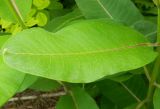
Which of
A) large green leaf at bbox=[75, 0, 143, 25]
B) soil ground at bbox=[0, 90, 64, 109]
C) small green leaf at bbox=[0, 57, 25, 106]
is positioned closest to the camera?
small green leaf at bbox=[0, 57, 25, 106]

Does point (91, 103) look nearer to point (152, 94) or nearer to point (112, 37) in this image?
point (152, 94)

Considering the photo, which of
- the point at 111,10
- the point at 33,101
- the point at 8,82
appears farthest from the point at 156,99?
the point at 33,101

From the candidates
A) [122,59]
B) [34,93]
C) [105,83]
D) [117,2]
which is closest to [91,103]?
[105,83]

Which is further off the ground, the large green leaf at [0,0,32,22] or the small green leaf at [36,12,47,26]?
the large green leaf at [0,0,32,22]

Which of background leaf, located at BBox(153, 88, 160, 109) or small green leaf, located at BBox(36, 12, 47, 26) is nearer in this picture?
background leaf, located at BBox(153, 88, 160, 109)

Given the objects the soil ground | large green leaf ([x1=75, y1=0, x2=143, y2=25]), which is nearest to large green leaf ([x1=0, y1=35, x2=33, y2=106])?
large green leaf ([x1=75, y1=0, x2=143, y2=25])

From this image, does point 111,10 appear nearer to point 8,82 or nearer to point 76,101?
point 76,101

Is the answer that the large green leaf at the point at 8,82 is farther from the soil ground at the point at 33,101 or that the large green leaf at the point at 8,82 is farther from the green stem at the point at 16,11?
the soil ground at the point at 33,101

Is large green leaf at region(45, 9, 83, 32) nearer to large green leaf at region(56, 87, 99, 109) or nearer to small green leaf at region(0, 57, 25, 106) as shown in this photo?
large green leaf at region(56, 87, 99, 109)
